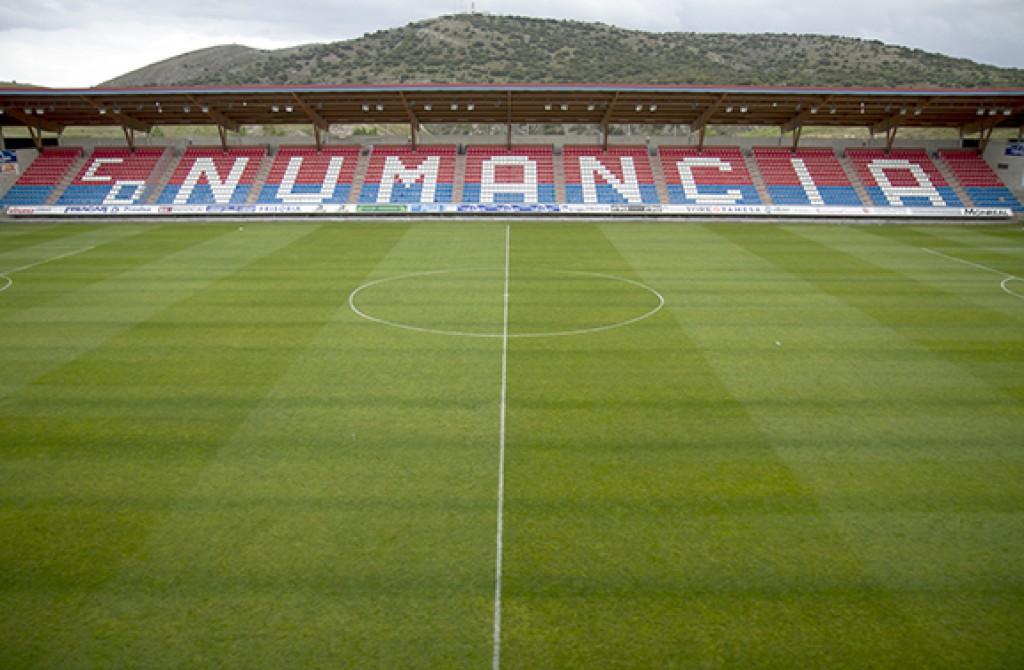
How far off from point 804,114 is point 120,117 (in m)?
43.7

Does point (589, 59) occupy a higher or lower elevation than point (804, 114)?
higher

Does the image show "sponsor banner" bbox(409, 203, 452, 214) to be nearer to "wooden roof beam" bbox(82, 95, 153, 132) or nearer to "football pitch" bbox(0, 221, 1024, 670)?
"football pitch" bbox(0, 221, 1024, 670)

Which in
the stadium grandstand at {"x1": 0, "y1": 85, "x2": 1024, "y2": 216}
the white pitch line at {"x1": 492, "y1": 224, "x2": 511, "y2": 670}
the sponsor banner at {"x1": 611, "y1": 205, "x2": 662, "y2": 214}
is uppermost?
the stadium grandstand at {"x1": 0, "y1": 85, "x2": 1024, "y2": 216}

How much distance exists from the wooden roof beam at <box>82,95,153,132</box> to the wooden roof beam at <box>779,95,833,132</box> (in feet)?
141

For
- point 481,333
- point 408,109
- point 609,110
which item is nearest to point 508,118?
point 408,109

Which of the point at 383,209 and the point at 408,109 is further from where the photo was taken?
the point at 408,109

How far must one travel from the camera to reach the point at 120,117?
1635 inches

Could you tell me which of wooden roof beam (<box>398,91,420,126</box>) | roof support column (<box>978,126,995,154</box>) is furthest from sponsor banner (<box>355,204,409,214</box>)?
roof support column (<box>978,126,995,154</box>)

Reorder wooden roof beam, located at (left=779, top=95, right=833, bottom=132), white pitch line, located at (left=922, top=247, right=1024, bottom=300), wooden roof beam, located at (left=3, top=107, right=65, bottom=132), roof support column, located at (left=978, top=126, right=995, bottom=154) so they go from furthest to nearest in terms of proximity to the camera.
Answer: roof support column, located at (left=978, top=126, right=995, bottom=154) < wooden roof beam, located at (left=3, top=107, right=65, bottom=132) < wooden roof beam, located at (left=779, top=95, right=833, bottom=132) < white pitch line, located at (left=922, top=247, right=1024, bottom=300)

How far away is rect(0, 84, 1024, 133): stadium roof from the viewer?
37.5 m

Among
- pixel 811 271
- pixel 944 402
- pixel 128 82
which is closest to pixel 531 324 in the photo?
pixel 944 402

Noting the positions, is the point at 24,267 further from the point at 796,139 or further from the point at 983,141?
the point at 983,141

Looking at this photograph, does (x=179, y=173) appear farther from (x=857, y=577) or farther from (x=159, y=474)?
(x=857, y=577)

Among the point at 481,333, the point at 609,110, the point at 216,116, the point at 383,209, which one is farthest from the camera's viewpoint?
the point at 216,116
